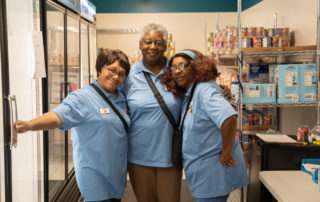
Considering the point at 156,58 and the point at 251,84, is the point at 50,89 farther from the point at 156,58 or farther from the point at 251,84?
the point at 251,84

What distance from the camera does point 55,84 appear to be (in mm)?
3623

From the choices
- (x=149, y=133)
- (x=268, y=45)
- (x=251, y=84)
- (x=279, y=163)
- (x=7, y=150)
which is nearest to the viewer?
(x=7, y=150)

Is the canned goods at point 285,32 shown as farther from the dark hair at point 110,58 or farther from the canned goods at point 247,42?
the dark hair at point 110,58

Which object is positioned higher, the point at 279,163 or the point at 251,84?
the point at 251,84

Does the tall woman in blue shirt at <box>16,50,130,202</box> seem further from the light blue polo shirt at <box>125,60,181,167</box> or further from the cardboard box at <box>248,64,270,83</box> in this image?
the cardboard box at <box>248,64,270,83</box>

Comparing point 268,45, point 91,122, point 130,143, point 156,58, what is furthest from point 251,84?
point 91,122

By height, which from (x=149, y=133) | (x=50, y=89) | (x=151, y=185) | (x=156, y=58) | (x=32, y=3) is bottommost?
(x=151, y=185)

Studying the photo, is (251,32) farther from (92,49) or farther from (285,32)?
(92,49)

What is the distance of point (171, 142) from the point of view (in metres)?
2.33

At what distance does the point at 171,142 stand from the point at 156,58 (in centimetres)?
66

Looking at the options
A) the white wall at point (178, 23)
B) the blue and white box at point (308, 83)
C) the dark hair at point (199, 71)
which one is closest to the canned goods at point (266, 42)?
the blue and white box at point (308, 83)

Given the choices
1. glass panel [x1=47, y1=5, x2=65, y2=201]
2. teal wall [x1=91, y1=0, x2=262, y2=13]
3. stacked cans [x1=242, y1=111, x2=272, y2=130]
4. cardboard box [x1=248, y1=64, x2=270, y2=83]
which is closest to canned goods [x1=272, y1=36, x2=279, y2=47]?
cardboard box [x1=248, y1=64, x2=270, y2=83]

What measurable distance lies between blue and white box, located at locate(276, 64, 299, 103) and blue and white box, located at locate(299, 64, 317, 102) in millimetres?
46

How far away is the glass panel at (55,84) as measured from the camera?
347 centimetres
